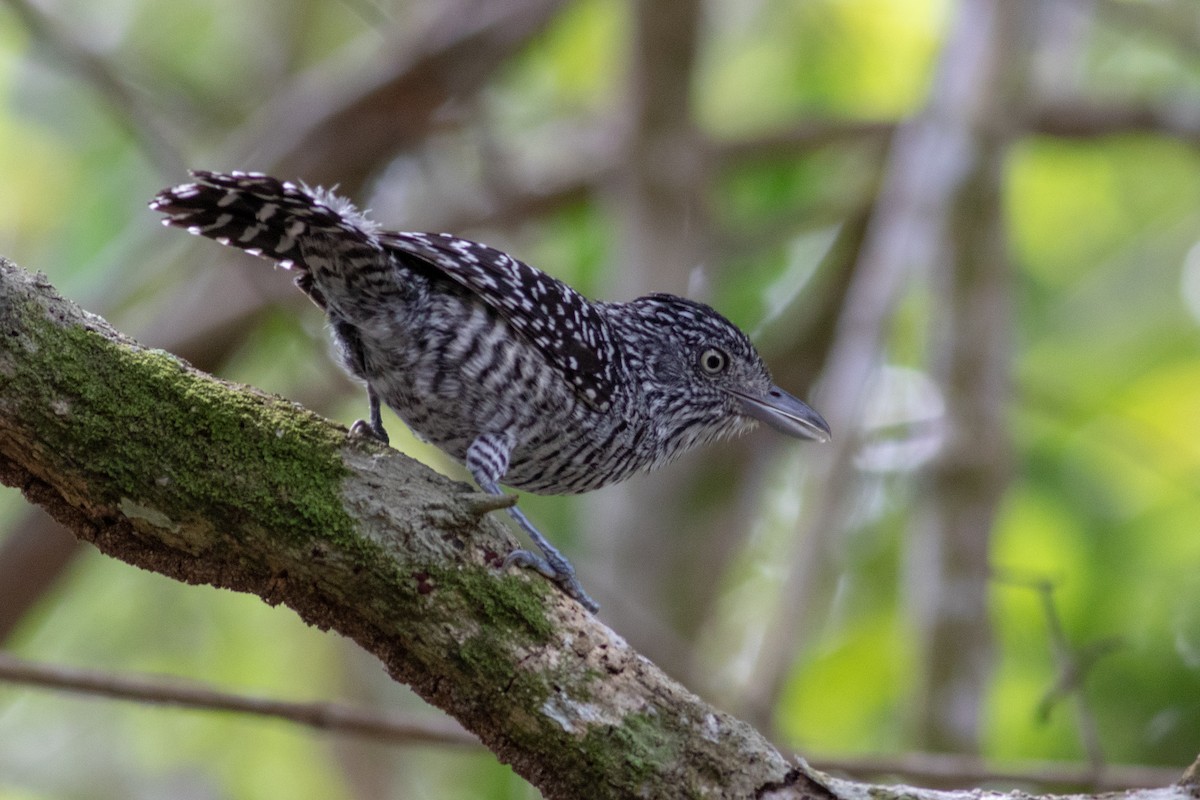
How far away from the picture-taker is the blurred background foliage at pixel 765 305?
596 cm

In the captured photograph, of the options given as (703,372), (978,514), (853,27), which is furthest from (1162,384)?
(703,372)

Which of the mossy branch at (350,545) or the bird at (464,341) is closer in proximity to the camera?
the mossy branch at (350,545)

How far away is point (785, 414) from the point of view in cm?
463

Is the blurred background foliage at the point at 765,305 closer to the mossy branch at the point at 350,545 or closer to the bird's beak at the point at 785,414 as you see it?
the bird's beak at the point at 785,414

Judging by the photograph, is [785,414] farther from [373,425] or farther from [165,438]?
[165,438]

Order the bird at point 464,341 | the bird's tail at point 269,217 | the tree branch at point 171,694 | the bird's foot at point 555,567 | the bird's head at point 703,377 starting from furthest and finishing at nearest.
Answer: the bird's head at point 703,377 → the tree branch at point 171,694 → the bird at point 464,341 → the bird's tail at point 269,217 → the bird's foot at point 555,567

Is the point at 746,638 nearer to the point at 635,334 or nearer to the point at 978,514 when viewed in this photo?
the point at 978,514

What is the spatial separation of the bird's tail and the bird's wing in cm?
14

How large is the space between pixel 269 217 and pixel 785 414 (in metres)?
2.03

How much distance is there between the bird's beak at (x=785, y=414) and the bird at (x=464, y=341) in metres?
0.41

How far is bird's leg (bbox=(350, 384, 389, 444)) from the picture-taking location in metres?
3.08

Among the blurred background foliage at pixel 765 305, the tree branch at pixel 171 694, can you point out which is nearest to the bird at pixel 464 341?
the tree branch at pixel 171 694

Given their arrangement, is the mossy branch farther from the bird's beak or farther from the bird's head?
the bird's beak

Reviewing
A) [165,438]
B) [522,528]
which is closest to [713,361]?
[522,528]
